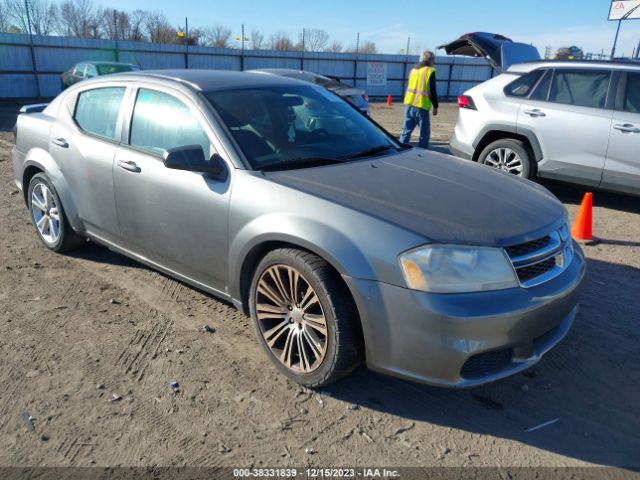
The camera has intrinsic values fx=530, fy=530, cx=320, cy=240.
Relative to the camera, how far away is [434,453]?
8.35 ft

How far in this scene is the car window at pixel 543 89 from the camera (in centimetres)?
678

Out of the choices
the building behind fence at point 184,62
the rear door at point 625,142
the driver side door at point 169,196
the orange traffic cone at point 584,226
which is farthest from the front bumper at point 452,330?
the building behind fence at point 184,62

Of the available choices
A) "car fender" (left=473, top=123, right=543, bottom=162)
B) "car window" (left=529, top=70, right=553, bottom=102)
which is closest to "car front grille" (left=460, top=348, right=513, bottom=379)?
"car fender" (left=473, top=123, right=543, bottom=162)

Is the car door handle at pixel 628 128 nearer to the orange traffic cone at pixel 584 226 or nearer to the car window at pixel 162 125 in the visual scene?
the orange traffic cone at pixel 584 226

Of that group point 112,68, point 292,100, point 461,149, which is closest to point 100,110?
point 292,100

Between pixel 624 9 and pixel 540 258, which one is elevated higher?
pixel 624 9

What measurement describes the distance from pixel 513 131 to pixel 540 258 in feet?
15.0

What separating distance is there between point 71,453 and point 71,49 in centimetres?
2378

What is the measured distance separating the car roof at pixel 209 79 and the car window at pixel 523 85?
3.93 meters

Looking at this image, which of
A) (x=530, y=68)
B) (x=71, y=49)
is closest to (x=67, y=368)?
(x=530, y=68)

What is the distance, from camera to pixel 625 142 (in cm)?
606

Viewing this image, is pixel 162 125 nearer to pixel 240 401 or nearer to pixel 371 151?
pixel 371 151

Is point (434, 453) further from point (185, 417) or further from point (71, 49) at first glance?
point (71, 49)

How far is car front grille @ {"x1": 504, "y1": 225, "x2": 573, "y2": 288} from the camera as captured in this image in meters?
2.67
